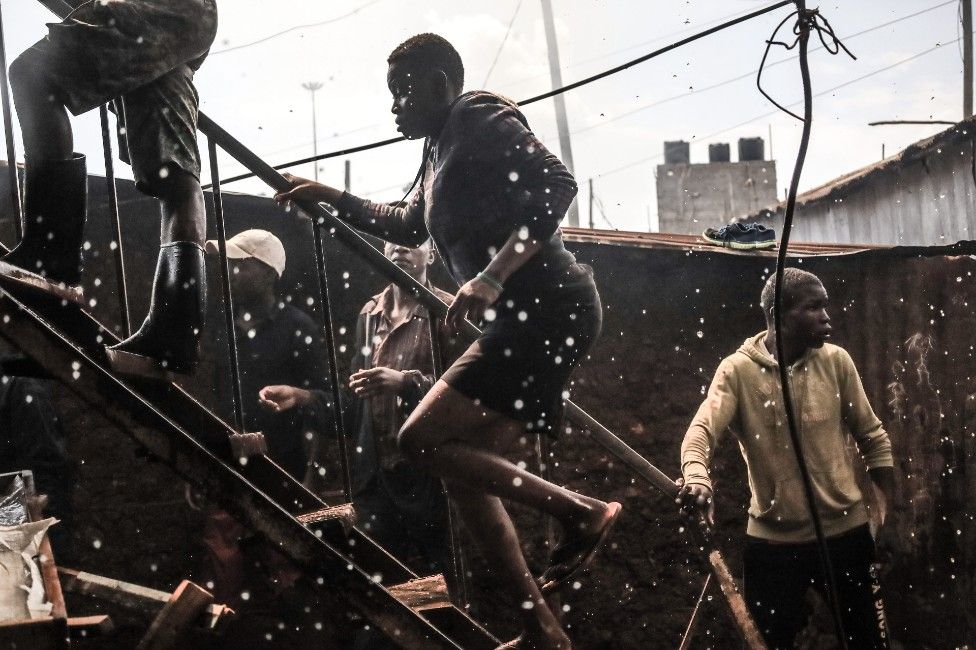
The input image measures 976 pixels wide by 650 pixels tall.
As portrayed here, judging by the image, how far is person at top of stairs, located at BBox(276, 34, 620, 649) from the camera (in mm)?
2953

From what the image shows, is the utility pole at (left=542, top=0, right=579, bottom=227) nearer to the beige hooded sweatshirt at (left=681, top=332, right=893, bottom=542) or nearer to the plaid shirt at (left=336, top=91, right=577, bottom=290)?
the beige hooded sweatshirt at (left=681, top=332, right=893, bottom=542)

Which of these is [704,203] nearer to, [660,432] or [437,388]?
[660,432]

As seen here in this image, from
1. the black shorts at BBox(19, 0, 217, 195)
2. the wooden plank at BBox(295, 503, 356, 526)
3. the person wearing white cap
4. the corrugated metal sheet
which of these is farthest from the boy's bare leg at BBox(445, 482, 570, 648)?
the corrugated metal sheet

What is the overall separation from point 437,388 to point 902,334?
14.9 ft

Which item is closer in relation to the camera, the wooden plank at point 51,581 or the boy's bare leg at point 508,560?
the wooden plank at point 51,581

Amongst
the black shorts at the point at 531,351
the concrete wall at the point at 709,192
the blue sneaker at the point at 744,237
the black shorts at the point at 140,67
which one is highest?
the concrete wall at the point at 709,192

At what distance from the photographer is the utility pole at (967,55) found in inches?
784

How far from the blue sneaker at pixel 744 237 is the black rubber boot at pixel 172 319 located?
421cm

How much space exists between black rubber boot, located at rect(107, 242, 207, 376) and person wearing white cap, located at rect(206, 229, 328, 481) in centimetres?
237

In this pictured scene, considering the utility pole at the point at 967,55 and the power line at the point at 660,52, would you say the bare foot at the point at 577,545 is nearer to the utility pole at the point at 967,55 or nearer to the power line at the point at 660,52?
the power line at the point at 660,52

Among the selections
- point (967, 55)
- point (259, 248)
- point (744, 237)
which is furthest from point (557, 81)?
point (259, 248)

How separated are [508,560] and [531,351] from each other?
2.10 ft

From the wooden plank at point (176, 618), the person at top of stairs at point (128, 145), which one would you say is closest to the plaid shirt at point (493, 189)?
the person at top of stairs at point (128, 145)

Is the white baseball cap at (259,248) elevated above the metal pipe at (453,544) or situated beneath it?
elevated above
